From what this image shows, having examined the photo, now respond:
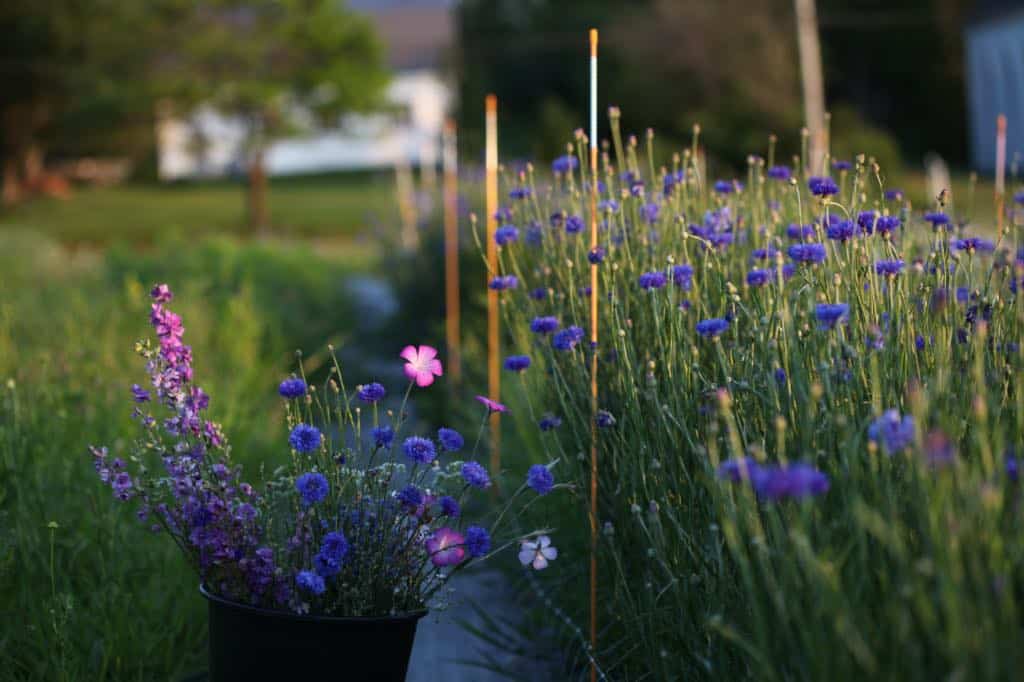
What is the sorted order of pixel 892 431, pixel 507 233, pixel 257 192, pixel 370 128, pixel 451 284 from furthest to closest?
Result: pixel 370 128 < pixel 257 192 < pixel 451 284 < pixel 507 233 < pixel 892 431

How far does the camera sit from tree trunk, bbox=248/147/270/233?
27906mm

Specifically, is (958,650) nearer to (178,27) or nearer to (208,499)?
(208,499)

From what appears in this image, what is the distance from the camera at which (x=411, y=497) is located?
266 cm

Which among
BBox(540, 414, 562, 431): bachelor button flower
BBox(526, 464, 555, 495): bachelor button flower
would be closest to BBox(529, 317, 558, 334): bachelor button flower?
BBox(540, 414, 562, 431): bachelor button flower

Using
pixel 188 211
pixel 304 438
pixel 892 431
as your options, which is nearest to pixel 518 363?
pixel 304 438

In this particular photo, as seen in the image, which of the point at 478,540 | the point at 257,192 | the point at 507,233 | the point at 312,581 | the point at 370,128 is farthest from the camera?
the point at 370,128

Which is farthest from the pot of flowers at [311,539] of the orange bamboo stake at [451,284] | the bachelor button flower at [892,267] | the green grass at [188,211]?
the green grass at [188,211]

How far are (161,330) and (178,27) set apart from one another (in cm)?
2502

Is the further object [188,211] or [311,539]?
[188,211]

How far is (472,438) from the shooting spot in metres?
5.39

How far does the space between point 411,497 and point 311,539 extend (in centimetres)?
25

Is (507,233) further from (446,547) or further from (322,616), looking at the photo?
(322,616)

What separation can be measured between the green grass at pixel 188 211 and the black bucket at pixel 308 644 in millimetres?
20725

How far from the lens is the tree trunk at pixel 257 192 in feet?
91.6
